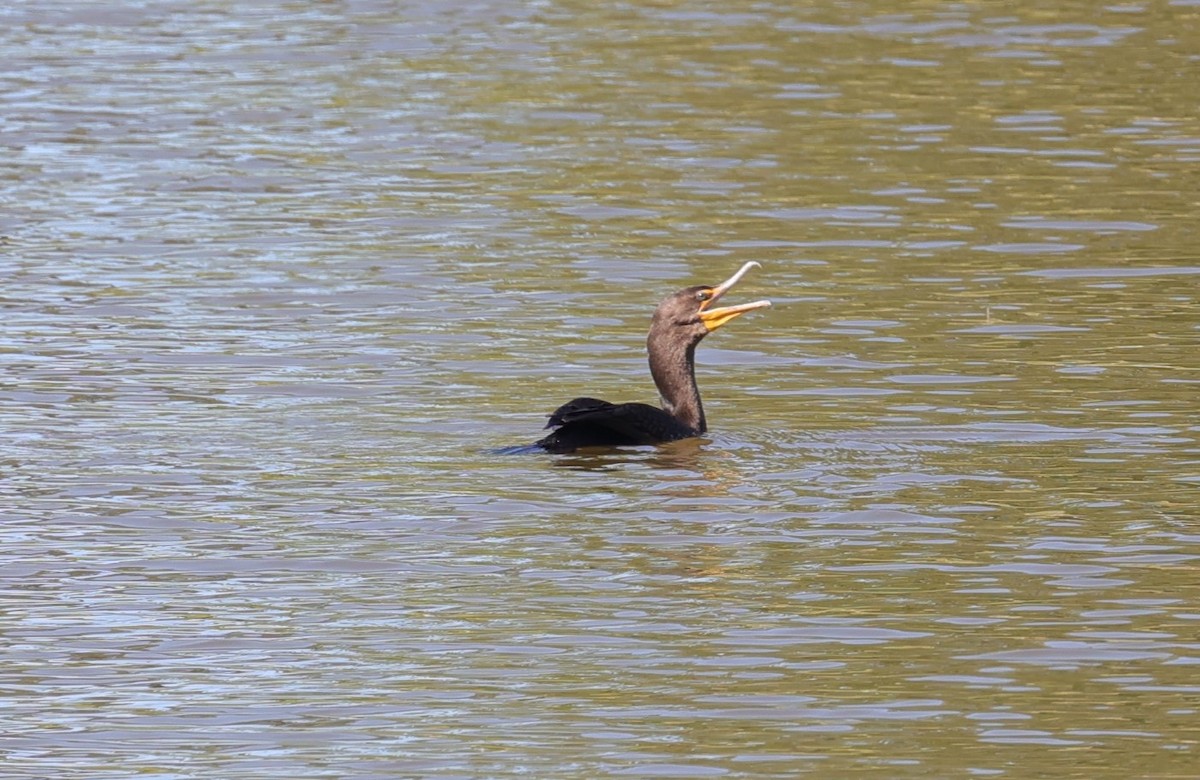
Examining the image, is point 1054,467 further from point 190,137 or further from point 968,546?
point 190,137

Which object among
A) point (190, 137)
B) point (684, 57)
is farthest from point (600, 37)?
point (190, 137)

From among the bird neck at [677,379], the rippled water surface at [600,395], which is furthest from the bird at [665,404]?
the rippled water surface at [600,395]

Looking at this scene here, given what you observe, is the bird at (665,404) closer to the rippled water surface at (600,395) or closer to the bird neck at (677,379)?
the bird neck at (677,379)

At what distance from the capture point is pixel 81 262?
1748cm

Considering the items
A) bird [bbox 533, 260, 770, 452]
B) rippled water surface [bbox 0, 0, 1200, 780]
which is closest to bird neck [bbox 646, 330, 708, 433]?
bird [bbox 533, 260, 770, 452]

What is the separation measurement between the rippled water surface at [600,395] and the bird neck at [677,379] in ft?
0.60

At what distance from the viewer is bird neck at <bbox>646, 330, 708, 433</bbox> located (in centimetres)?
1316

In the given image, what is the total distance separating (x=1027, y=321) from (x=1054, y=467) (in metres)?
3.61

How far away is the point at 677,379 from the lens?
1327 centimetres

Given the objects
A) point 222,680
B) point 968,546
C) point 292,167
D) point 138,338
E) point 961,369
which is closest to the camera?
point 222,680

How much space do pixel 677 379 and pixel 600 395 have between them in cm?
76

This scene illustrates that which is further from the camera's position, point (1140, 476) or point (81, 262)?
point (81, 262)

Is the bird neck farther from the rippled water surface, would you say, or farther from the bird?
the rippled water surface

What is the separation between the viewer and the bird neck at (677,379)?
13.2m
